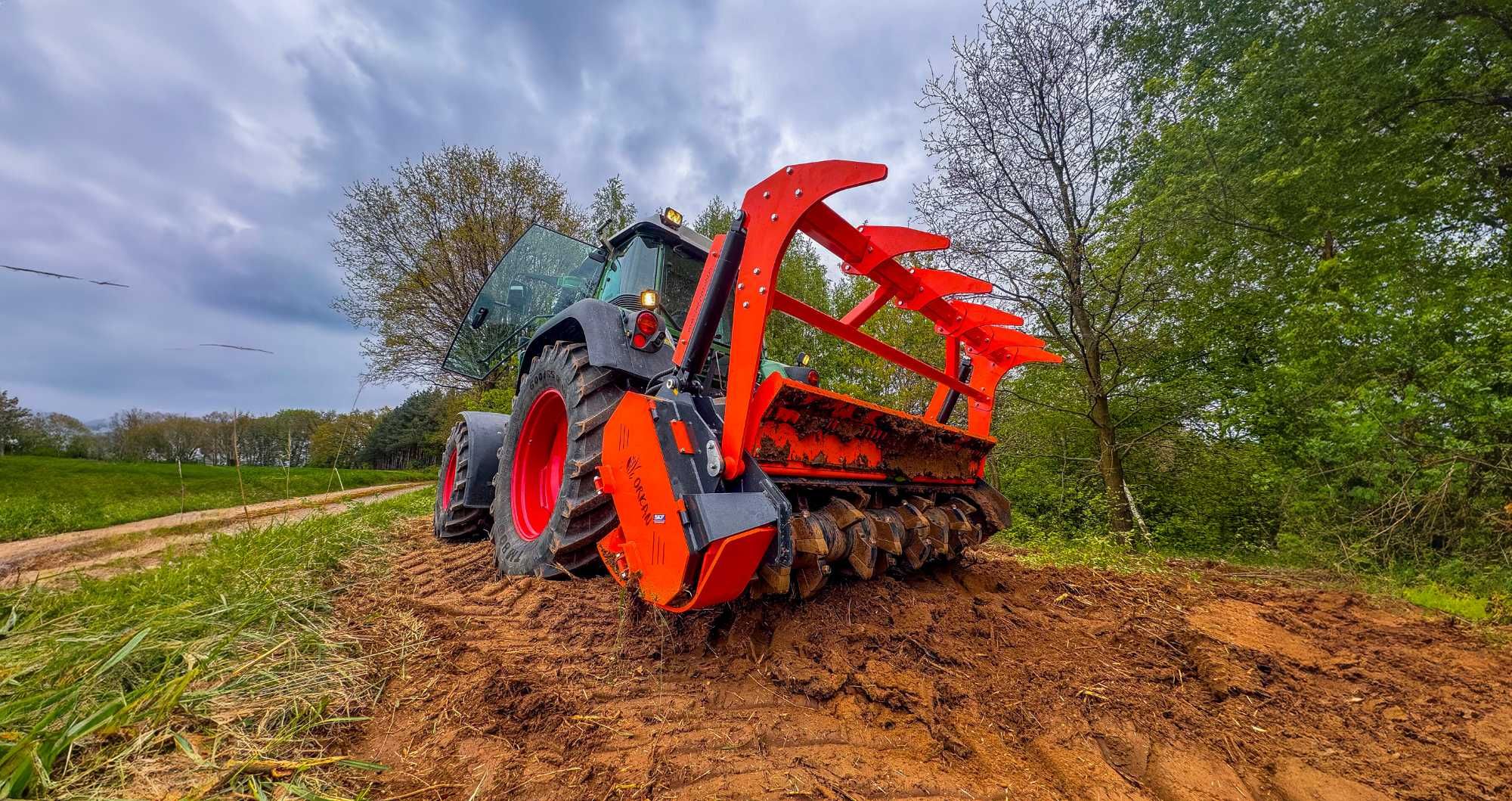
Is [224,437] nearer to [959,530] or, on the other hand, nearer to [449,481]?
[449,481]

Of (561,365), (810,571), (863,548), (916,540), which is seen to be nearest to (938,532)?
(916,540)

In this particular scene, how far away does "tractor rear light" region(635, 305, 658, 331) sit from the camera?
267 cm

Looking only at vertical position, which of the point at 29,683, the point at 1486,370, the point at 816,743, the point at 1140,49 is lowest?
the point at 816,743

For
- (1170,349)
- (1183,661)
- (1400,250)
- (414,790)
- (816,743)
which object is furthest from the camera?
(1170,349)

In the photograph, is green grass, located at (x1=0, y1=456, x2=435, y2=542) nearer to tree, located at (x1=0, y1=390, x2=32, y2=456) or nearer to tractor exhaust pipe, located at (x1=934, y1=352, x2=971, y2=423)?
tree, located at (x1=0, y1=390, x2=32, y2=456)

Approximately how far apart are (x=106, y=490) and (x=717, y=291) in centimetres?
1449

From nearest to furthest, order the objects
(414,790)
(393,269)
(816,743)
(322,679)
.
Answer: (414,790), (816,743), (322,679), (393,269)

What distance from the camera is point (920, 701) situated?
1.67 metres

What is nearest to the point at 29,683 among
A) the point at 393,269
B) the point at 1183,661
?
the point at 1183,661

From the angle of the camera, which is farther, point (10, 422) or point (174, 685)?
point (10, 422)

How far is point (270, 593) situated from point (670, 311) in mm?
2597

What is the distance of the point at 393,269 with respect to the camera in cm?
1568

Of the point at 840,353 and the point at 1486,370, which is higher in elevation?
the point at 840,353

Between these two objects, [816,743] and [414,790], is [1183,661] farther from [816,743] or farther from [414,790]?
[414,790]
